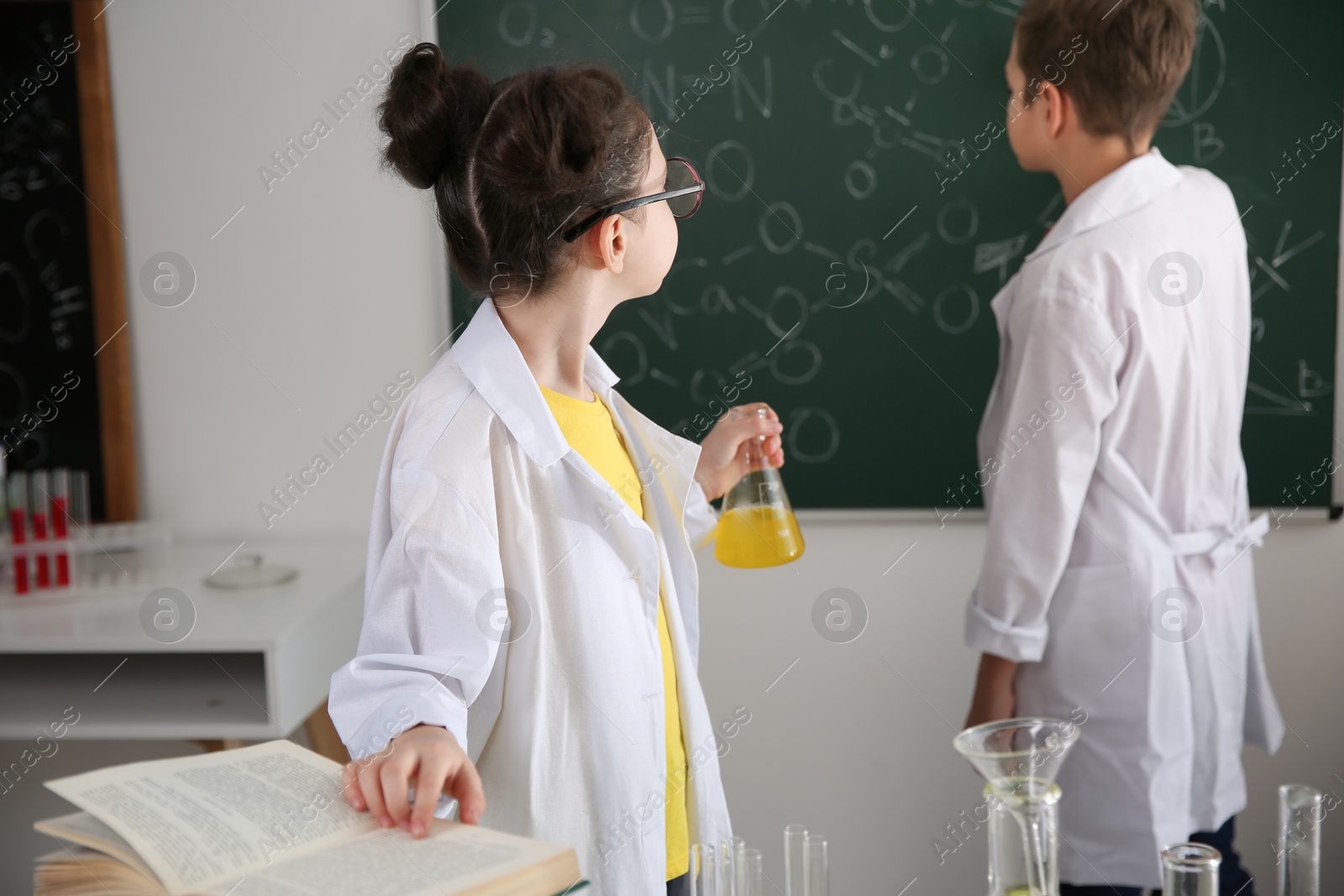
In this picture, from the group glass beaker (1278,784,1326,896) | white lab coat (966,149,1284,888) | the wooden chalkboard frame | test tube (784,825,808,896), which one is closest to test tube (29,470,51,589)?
the wooden chalkboard frame

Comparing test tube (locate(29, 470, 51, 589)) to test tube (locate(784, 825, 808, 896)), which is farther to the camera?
test tube (locate(29, 470, 51, 589))

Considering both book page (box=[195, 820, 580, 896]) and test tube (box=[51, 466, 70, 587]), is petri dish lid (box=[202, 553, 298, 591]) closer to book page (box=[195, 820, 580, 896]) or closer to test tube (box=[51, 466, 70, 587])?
test tube (box=[51, 466, 70, 587])

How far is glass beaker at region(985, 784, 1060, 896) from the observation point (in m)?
0.66

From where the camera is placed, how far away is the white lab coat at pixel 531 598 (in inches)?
37.6

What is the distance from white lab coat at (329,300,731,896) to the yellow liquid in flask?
0.64 feet

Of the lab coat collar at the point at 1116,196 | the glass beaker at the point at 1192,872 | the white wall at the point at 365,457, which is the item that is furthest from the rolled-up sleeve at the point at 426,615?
the white wall at the point at 365,457

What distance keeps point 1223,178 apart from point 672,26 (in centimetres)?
115

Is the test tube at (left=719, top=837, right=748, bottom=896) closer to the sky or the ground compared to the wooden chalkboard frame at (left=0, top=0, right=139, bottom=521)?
closer to the ground

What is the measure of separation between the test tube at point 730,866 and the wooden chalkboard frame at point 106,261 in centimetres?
206

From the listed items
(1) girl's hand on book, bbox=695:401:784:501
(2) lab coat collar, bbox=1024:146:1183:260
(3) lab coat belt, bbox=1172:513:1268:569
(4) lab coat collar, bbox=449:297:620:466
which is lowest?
(3) lab coat belt, bbox=1172:513:1268:569

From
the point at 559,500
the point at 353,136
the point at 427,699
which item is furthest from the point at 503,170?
the point at 353,136

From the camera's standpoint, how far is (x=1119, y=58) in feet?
5.22

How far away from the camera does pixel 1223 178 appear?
206cm

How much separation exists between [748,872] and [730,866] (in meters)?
0.02
